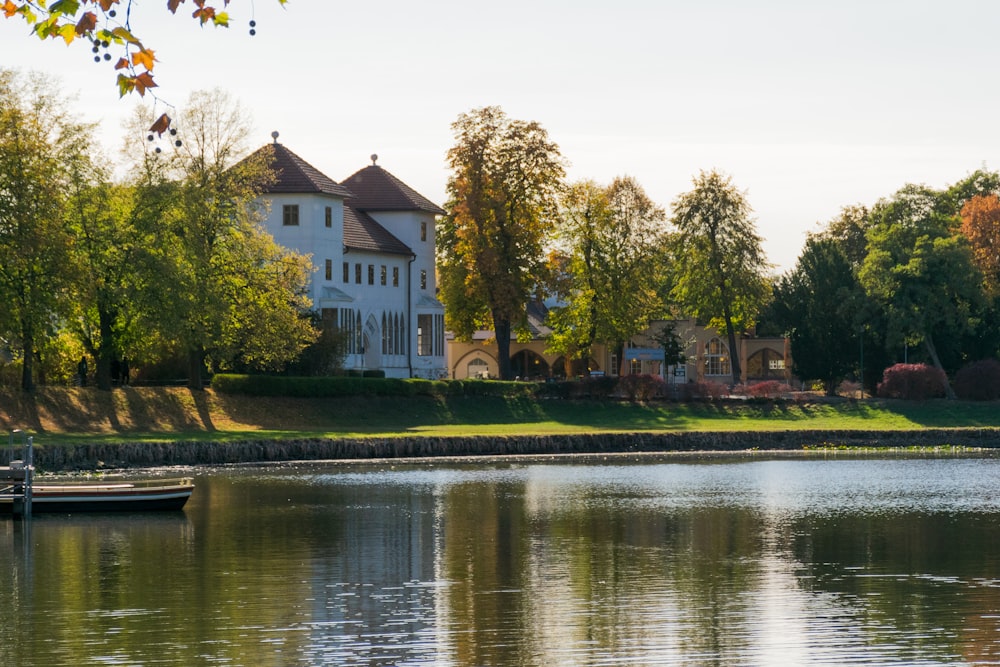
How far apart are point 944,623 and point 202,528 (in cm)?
1864

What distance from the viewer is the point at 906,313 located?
276 ft

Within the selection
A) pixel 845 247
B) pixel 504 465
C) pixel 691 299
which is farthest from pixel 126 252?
pixel 845 247

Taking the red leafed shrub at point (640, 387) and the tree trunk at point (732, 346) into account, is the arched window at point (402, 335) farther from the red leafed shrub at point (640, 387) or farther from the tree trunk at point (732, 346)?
the tree trunk at point (732, 346)

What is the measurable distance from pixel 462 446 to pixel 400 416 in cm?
1007

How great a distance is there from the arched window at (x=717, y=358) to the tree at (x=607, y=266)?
1848 centimetres

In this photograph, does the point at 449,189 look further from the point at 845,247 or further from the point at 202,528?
the point at 202,528

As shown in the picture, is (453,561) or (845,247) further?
(845,247)

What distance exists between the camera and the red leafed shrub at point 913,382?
259 feet

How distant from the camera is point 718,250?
94250mm

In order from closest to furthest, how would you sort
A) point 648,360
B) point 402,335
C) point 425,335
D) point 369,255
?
1. point 369,255
2. point 402,335
3. point 425,335
4. point 648,360

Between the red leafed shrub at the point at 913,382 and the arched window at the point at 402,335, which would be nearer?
the red leafed shrub at the point at 913,382

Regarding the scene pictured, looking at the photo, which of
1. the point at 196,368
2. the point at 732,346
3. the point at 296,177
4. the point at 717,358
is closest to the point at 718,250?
the point at 732,346

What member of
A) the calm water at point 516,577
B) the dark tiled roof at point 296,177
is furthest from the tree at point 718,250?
the calm water at point 516,577

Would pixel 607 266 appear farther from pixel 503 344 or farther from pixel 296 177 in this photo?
pixel 296 177
